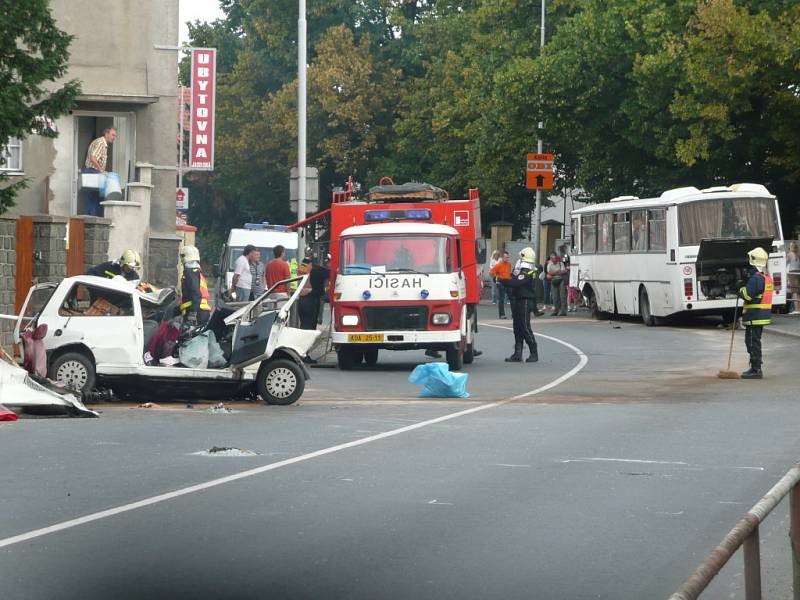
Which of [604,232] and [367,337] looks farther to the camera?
[604,232]

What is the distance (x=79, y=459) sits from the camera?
12.6 m

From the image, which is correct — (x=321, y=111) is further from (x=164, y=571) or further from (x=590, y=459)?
(x=164, y=571)

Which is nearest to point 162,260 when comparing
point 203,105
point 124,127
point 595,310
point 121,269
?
point 124,127

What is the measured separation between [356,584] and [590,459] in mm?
5402

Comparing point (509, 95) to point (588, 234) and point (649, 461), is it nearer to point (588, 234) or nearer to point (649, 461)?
point (588, 234)

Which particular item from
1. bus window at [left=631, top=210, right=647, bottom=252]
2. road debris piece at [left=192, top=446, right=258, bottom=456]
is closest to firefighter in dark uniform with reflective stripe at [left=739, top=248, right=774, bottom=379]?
road debris piece at [left=192, top=446, right=258, bottom=456]

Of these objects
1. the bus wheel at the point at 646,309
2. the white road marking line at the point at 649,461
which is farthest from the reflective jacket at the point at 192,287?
the bus wheel at the point at 646,309

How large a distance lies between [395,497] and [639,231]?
96.1ft

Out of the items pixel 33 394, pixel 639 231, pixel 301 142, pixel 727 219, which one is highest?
pixel 301 142

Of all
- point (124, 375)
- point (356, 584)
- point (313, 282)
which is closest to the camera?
point (356, 584)

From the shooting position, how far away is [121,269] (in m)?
21.4

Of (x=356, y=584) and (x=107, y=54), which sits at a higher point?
(x=107, y=54)

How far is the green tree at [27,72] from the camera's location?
21906 mm

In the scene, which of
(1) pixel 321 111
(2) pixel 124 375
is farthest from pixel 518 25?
(2) pixel 124 375
